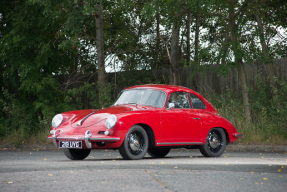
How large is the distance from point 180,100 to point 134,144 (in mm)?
1809

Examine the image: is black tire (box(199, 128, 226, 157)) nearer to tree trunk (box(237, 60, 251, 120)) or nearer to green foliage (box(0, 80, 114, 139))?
tree trunk (box(237, 60, 251, 120))

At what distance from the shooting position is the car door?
28.5 ft

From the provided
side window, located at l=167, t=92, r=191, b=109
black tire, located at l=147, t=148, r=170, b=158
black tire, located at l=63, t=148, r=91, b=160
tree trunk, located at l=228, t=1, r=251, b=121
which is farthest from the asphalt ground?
tree trunk, located at l=228, t=1, r=251, b=121

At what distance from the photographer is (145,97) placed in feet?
29.5

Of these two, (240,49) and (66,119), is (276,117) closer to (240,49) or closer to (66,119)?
(240,49)

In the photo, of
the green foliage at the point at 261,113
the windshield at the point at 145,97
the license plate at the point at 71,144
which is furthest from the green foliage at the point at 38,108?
the license plate at the point at 71,144

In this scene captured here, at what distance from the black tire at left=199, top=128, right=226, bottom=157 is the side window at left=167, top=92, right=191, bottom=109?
88 cm

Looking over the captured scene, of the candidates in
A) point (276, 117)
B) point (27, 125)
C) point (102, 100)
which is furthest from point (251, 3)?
point (27, 125)

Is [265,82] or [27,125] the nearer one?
[265,82]

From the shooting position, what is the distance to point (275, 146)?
1162cm

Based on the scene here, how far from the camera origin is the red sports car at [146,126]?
7.84 m

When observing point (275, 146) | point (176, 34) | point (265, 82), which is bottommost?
point (275, 146)

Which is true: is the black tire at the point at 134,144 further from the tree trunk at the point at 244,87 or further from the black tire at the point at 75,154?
the tree trunk at the point at 244,87

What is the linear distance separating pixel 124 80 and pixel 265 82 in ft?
18.1
